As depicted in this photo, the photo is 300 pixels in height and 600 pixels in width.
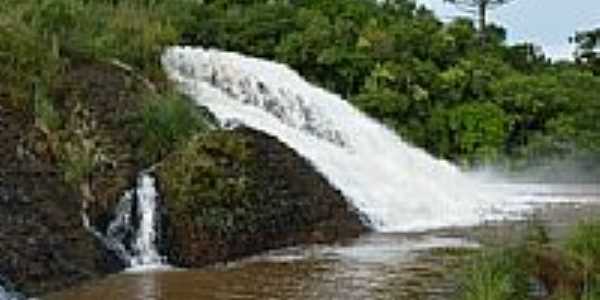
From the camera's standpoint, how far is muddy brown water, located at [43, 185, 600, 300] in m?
10.3

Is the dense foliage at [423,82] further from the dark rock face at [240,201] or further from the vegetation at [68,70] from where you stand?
the dark rock face at [240,201]

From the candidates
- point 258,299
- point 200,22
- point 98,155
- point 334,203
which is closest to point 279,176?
point 334,203

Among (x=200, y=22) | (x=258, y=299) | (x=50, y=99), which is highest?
(x=200, y=22)

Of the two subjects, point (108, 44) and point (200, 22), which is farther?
point (200, 22)

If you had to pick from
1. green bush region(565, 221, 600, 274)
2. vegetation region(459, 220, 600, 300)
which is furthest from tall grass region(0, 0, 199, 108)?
green bush region(565, 221, 600, 274)

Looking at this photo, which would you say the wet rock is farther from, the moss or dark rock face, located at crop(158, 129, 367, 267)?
dark rock face, located at crop(158, 129, 367, 267)

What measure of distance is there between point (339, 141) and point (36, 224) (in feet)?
31.8

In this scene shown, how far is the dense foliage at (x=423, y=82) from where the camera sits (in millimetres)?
27750

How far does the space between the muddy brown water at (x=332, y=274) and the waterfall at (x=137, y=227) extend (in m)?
0.57

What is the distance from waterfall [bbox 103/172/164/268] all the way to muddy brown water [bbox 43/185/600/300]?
570mm

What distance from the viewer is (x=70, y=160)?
1306cm

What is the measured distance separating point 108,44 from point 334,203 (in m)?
3.72

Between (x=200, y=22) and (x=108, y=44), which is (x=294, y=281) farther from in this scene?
(x=200, y=22)

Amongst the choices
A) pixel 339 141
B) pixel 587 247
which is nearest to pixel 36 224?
pixel 587 247
